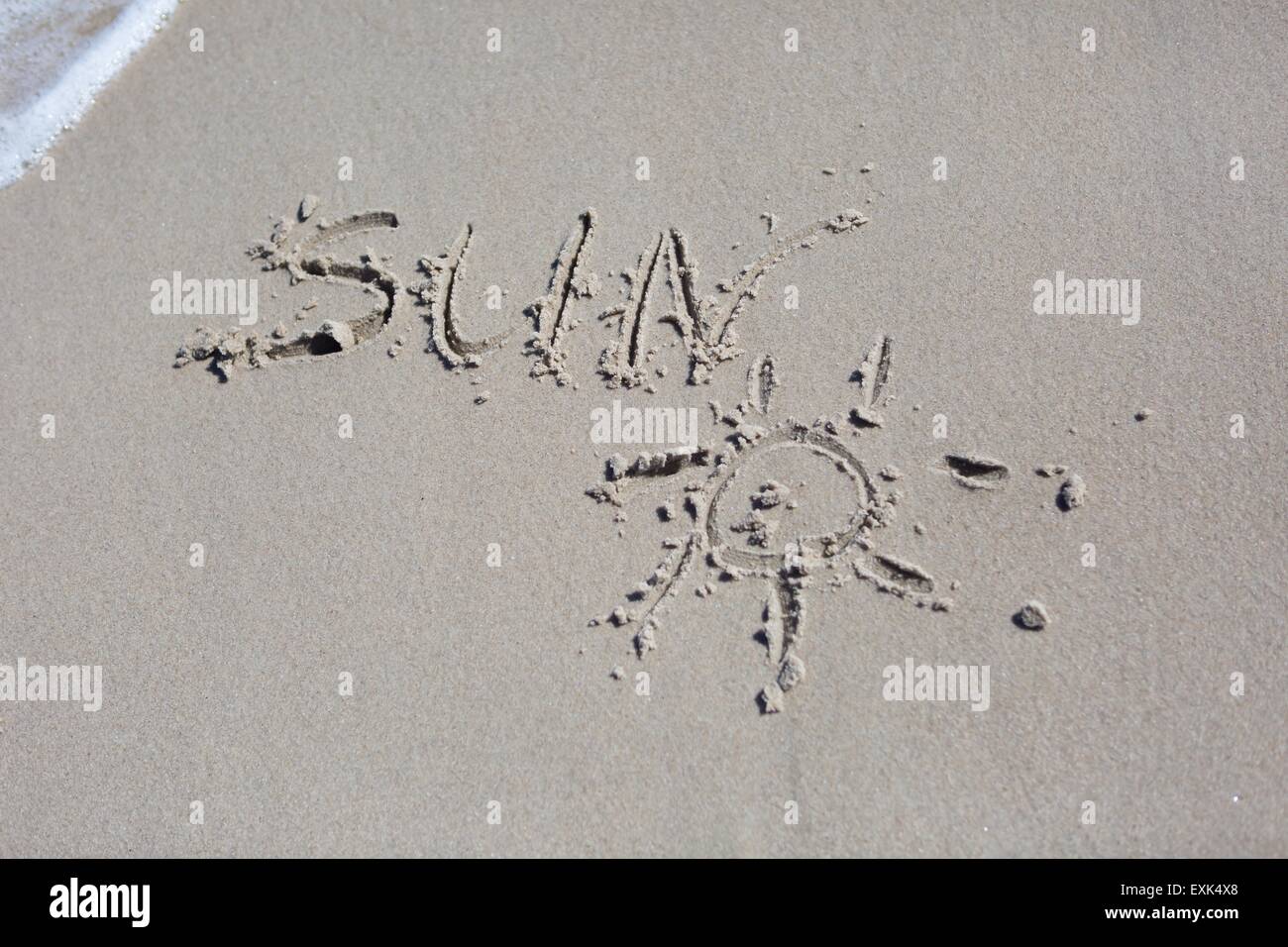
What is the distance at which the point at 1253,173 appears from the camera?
308 centimetres

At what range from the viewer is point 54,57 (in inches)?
150

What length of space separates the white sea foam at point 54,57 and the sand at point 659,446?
16 cm

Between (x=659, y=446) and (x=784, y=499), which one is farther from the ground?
(x=659, y=446)

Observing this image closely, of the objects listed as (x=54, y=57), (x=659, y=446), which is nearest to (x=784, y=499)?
(x=659, y=446)

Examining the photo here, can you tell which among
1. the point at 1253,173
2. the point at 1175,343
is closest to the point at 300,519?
the point at 1175,343

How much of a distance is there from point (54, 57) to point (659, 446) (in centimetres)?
301

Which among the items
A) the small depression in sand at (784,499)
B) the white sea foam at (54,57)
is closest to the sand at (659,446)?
the small depression in sand at (784,499)

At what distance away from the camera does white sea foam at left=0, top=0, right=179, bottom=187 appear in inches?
143

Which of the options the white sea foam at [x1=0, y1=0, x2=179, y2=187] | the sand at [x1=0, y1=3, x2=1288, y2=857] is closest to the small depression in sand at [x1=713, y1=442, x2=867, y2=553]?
the sand at [x1=0, y1=3, x2=1288, y2=857]

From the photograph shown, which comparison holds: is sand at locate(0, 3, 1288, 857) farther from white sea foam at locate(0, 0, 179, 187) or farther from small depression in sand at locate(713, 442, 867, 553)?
white sea foam at locate(0, 0, 179, 187)

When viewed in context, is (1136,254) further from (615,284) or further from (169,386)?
(169,386)

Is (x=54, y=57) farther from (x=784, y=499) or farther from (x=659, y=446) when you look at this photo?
(x=784, y=499)

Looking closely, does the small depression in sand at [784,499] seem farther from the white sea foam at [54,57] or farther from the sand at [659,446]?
the white sea foam at [54,57]

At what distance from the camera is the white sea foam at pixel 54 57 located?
3631 mm
